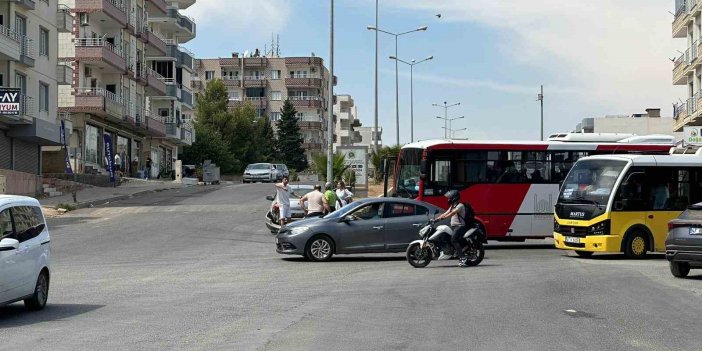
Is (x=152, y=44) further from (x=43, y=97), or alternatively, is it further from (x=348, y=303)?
(x=348, y=303)

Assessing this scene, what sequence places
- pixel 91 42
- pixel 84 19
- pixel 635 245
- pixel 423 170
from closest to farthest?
pixel 635 245, pixel 423 170, pixel 91 42, pixel 84 19

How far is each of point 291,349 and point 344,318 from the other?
2.80m

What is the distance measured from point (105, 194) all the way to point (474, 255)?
32.1 metres

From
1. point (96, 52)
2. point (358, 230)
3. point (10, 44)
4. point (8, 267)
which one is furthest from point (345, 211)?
point (96, 52)

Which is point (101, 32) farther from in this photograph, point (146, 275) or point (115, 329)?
point (115, 329)

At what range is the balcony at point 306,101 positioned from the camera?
461 feet

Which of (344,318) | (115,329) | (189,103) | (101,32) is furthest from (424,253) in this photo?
(189,103)

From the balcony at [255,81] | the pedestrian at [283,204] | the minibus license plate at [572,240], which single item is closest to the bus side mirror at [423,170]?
the pedestrian at [283,204]

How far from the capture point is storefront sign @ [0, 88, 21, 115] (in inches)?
1793

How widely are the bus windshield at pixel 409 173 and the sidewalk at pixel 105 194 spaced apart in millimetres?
18470

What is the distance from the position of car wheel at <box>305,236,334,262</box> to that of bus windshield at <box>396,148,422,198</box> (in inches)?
239

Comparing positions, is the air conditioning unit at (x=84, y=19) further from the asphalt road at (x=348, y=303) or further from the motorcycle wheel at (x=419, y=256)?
the motorcycle wheel at (x=419, y=256)

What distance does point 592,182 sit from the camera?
84.6 feet

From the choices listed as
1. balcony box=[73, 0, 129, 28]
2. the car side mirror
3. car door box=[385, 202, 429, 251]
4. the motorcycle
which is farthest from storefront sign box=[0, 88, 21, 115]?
the car side mirror
